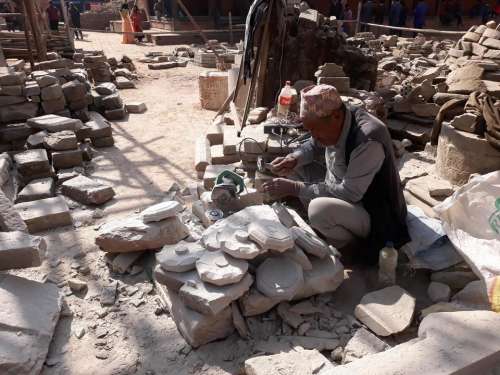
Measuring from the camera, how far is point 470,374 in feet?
6.07

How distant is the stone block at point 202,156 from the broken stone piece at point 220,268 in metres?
2.60

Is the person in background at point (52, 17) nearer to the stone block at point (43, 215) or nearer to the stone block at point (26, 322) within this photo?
the stone block at point (43, 215)

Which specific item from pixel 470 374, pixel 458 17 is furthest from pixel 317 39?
pixel 458 17

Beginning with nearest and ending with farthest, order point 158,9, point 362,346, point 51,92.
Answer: point 362,346
point 51,92
point 158,9

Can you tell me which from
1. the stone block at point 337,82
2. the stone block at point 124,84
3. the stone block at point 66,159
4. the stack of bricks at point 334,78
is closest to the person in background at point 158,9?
the stone block at point 124,84

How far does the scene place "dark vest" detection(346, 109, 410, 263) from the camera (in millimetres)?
2613

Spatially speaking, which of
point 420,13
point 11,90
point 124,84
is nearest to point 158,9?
point 124,84

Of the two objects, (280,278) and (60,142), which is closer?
(280,278)

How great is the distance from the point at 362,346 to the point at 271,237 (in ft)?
2.73

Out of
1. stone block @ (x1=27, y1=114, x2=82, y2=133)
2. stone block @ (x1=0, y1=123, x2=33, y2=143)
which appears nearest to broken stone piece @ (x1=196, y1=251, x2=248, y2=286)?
stone block @ (x1=27, y1=114, x2=82, y2=133)

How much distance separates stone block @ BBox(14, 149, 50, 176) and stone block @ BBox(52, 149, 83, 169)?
0.25 m

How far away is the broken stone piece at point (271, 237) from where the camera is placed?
247cm

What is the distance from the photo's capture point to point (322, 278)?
2598 millimetres

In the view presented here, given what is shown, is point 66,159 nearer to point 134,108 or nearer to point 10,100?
point 10,100
